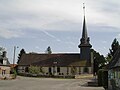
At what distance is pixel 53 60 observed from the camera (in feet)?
315

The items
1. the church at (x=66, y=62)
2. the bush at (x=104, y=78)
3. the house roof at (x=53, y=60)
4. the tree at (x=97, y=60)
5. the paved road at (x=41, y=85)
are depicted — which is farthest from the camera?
the tree at (x=97, y=60)

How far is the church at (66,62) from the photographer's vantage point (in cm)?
9056

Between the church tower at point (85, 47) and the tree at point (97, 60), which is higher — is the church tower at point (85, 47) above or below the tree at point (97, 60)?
above

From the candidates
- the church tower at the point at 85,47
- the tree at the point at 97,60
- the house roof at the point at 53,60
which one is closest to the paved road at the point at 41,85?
the church tower at the point at 85,47

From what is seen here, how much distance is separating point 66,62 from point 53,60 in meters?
4.76

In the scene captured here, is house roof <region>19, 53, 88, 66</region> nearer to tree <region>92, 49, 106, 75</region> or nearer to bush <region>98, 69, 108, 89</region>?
tree <region>92, 49, 106, 75</region>

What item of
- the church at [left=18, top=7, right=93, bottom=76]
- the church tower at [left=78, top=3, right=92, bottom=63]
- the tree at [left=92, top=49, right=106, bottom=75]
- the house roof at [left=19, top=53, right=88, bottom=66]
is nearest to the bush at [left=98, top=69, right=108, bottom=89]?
the church at [left=18, top=7, right=93, bottom=76]

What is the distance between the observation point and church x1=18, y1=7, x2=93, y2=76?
90.6m

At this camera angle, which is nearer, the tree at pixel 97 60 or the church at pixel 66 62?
the church at pixel 66 62

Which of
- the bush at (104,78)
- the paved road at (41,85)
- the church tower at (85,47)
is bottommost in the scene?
the paved road at (41,85)

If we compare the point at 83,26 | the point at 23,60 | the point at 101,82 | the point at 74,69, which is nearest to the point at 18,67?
the point at 23,60

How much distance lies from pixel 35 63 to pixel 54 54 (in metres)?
8.16

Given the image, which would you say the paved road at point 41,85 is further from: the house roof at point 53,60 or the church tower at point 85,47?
the house roof at point 53,60

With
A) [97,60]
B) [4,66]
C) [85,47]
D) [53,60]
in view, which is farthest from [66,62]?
[4,66]
